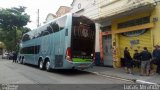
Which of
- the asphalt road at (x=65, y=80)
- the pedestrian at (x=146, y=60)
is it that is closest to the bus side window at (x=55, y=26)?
the asphalt road at (x=65, y=80)

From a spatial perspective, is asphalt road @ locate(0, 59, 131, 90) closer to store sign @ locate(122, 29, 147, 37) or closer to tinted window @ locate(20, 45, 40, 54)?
store sign @ locate(122, 29, 147, 37)

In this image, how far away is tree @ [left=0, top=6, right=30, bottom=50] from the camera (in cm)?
5244

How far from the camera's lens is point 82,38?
16547mm

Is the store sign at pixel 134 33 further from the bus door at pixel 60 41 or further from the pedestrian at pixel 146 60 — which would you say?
the bus door at pixel 60 41

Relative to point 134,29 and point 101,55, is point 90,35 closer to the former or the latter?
point 134,29

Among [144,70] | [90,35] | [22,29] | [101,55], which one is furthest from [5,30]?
[144,70]

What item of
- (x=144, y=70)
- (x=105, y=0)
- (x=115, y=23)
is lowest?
(x=144, y=70)

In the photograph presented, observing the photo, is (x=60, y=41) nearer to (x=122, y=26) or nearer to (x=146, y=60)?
(x=122, y=26)

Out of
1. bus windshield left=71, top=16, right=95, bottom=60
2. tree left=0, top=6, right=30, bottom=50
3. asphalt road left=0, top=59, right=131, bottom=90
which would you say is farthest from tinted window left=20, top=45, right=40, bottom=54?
tree left=0, top=6, right=30, bottom=50

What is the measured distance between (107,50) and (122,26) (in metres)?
3.08

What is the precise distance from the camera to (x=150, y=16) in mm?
16297

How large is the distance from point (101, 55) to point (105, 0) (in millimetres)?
4640

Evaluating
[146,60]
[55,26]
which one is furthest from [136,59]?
[55,26]

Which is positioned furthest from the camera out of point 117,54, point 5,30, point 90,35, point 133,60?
point 5,30
